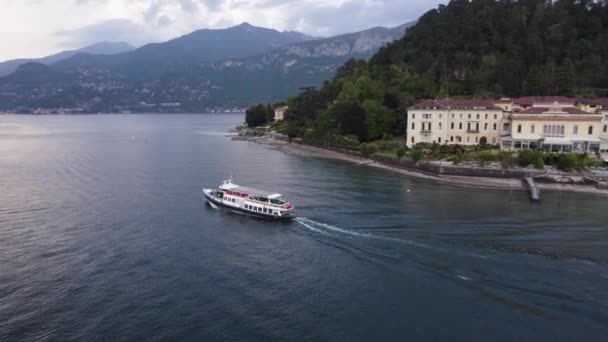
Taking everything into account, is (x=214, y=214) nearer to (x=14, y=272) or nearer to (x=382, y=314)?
(x=14, y=272)

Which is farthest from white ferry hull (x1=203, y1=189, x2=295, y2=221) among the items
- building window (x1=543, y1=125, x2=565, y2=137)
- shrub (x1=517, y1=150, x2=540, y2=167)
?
building window (x1=543, y1=125, x2=565, y2=137)

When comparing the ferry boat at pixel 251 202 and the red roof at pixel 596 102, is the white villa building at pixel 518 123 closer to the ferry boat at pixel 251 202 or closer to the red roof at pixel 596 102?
the red roof at pixel 596 102

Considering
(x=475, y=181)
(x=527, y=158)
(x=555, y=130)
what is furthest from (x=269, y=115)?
(x=527, y=158)

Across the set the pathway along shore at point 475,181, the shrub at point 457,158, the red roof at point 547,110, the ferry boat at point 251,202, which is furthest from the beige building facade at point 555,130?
the ferry boat at point 251,202

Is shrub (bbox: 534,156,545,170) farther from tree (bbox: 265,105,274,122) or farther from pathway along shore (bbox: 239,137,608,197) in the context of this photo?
tree (bbox: 265,105,274,122)

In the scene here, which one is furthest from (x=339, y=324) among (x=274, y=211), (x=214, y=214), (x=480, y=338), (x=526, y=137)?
(x=526, y=137)

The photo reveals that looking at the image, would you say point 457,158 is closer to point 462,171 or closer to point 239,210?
point 462,171
